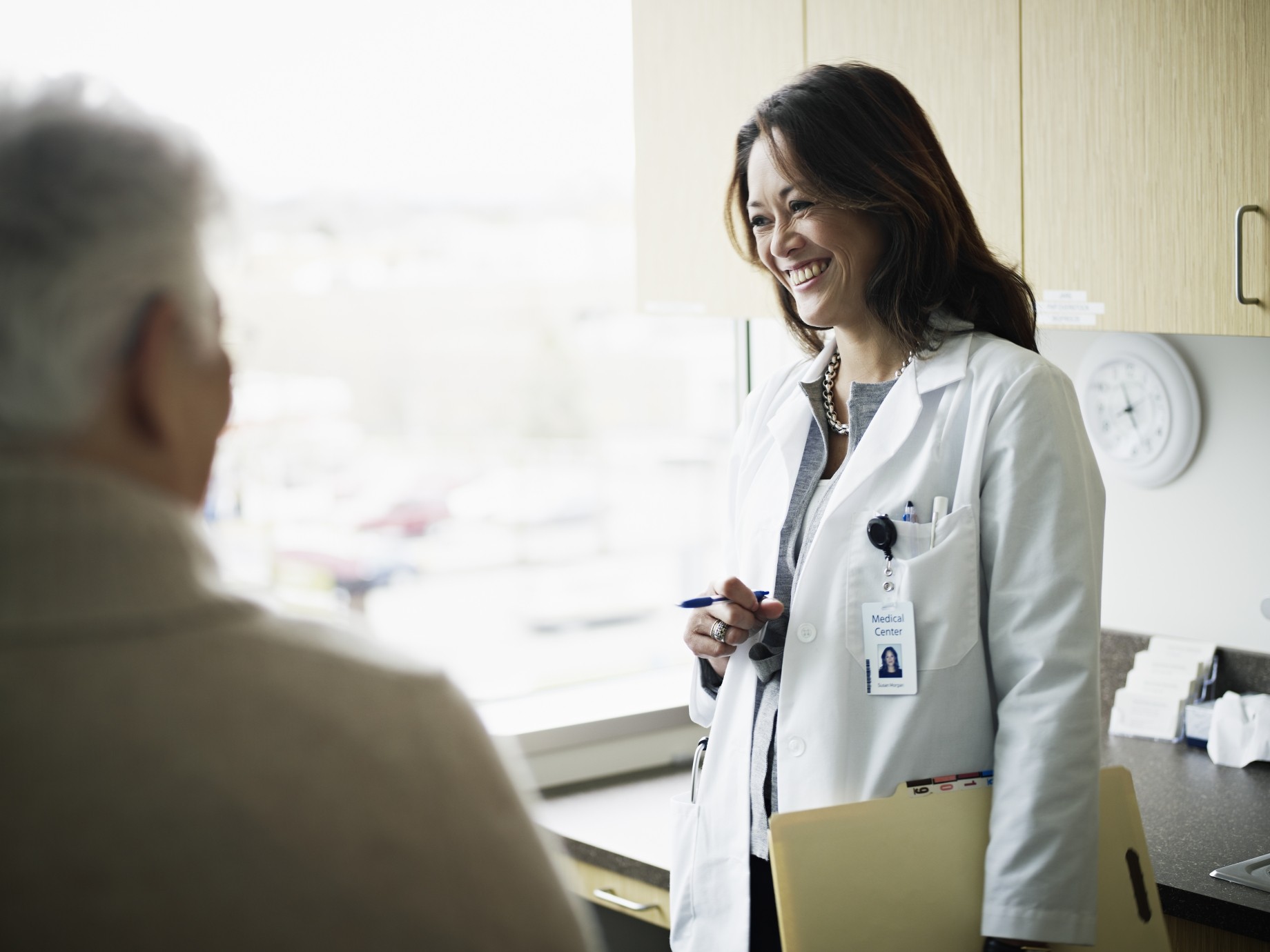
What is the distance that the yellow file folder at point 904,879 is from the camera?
1183 millimetres

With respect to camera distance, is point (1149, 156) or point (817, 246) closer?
point (817, 246)

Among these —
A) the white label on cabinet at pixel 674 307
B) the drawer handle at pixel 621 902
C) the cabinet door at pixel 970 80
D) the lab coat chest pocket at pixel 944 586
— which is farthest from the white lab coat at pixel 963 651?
the white label on cabinet at pixel 674 307

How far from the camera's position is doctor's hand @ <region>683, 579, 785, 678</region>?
1.33 metres

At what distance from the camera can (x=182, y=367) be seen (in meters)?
0.56

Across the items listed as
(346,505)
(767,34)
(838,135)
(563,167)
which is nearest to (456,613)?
(346,505)

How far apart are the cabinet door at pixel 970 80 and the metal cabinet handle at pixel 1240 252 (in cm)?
29

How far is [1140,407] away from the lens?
2053 mm

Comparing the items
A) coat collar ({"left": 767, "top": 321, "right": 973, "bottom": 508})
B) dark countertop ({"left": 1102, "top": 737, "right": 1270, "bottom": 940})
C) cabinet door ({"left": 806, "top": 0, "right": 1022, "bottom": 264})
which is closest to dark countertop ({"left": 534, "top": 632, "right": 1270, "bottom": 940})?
dark countertop ({"left": 1102, "top": 737, "right": 1270, "bottom": 940})

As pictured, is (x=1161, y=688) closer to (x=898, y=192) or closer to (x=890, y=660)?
(x=890, y=660)

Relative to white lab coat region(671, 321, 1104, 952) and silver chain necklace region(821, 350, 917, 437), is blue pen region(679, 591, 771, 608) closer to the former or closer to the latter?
white lab coat region(671, 321, 1104, 952)

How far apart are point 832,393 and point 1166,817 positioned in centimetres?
78

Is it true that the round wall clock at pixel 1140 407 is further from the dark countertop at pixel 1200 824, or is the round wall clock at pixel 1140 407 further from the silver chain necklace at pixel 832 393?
the silver chain necklace at pixel 832 393

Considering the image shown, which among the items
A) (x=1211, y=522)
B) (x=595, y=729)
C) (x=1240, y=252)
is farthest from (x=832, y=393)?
(x=595, y=729)

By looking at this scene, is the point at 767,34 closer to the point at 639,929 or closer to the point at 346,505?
the point at 346,505
